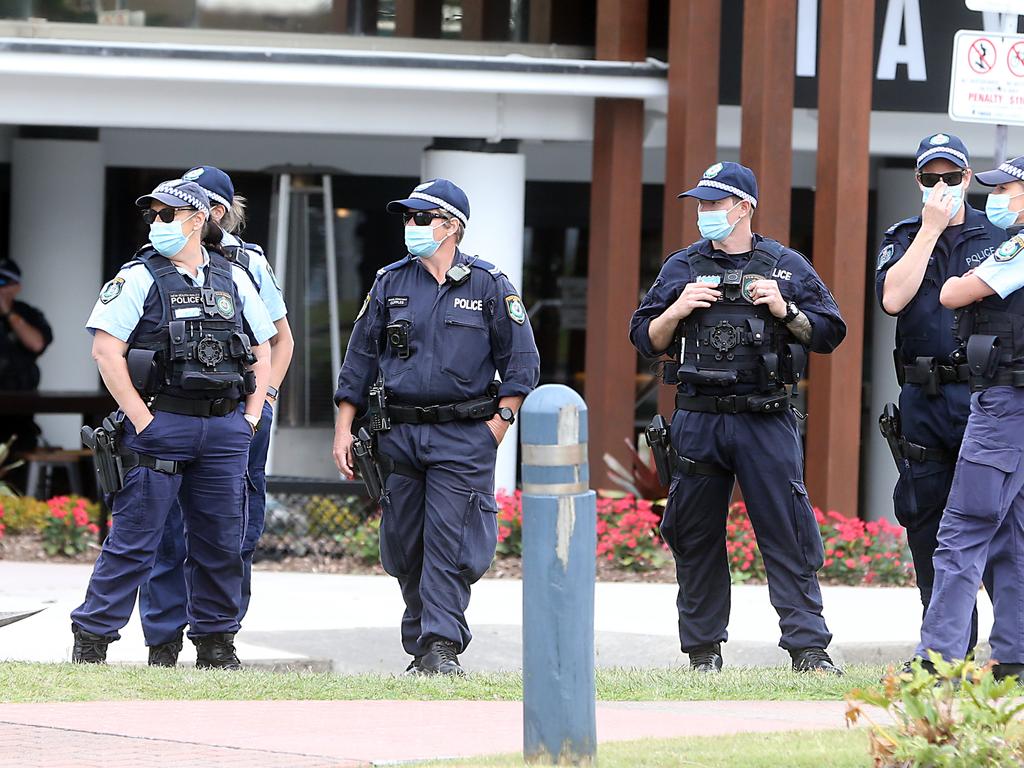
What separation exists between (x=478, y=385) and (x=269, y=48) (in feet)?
17.8

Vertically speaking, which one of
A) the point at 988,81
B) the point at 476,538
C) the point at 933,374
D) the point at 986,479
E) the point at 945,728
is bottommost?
the point at 945,728

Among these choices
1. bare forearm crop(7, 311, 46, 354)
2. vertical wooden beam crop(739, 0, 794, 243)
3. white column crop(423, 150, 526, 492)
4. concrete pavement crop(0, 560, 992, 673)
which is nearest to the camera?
concrete pavement crop(0, 560, 992, 673)

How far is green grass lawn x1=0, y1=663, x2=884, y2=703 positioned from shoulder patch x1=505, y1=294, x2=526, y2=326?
141 cm

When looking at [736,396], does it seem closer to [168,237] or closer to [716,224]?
[716,224]

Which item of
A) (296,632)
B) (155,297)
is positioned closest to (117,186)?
(296,632)

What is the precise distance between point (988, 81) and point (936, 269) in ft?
3.89

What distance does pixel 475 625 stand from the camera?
26.7 ft

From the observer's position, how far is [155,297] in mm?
6305

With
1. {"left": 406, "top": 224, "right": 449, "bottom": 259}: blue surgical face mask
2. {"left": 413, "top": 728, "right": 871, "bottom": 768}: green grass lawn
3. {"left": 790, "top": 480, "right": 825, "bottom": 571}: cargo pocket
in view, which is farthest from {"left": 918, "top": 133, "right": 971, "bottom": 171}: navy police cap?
{"left": 413, "top": 728, "right": 871, "bottom": 768}: green grass lawn

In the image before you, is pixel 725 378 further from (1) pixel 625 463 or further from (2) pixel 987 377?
(1) pixel 625 463

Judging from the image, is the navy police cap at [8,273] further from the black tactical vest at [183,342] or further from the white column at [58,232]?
the black tactical vest at [183,342]

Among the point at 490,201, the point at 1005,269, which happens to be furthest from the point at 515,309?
the point at 490,201

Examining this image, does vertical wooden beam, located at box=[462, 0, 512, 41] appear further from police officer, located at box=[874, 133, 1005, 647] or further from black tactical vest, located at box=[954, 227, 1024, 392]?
black tactical vest, located at box=[954, 227, 1024, 392]

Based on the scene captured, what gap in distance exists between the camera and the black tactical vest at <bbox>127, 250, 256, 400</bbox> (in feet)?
20.5
